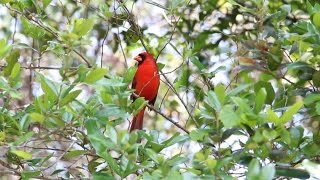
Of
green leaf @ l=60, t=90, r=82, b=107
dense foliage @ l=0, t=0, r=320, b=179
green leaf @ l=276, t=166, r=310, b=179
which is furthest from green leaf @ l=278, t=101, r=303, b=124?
green leaf @ l=60, t=90, r=82, b=107

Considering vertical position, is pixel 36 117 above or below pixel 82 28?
below

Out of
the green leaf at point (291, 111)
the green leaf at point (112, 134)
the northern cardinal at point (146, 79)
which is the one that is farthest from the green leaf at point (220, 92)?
the northern cardinal at point (146, 79)

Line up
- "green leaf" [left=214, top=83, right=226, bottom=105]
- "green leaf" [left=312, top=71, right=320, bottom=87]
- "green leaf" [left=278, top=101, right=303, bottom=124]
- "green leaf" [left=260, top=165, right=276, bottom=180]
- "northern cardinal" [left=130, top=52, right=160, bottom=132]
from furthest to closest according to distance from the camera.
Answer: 1. "northern cardinal" [left=130, top=52, right=160, bottom=132]
2. "green leaf" [left=312, top=71, right=320, bottom=87]
3. "green leaf" [left=214, top=83, right=226, bottom=105]
4. "green leaf" [left=278, top=101, right=303, bottom=124]
5. "green leaf" [left=260, top=165, right=276, bottom=180]

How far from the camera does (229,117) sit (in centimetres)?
139

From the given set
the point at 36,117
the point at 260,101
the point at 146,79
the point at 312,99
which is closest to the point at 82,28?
the point at 36,117

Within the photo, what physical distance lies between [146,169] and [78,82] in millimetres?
265

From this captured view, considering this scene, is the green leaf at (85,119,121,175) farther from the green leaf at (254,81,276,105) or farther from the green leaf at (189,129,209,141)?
the green leaf at (254,81,276,105)

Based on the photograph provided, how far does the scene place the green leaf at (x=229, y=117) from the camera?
1.38 m

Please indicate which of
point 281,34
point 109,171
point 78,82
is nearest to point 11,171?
point 109,171

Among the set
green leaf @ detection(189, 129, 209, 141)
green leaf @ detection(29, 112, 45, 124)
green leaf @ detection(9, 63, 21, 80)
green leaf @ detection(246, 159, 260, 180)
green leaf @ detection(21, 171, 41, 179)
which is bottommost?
green leaf @ detection(21, 171, 41, 179)

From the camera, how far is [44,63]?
3.85m

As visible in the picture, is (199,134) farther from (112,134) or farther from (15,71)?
(15,71)

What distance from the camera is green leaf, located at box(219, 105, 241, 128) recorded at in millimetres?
1381

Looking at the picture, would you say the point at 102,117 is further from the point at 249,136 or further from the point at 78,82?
the point at 249,136
